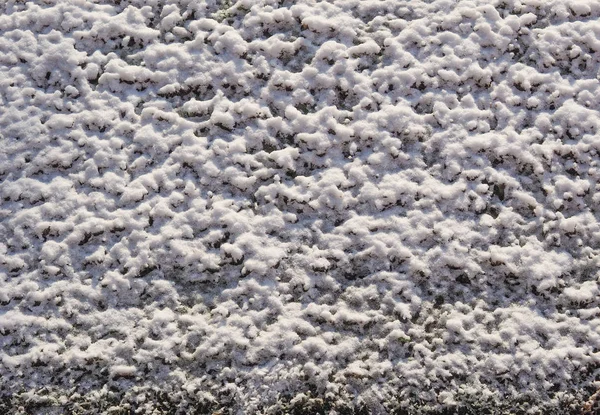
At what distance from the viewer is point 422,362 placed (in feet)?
5.18

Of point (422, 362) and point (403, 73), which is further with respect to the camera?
point (403, 73)

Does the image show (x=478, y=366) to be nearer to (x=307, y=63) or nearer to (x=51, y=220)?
(x=307, y=63)

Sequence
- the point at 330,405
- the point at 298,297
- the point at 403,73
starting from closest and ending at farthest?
the point at 330,405, the point at 298,297, the point at 403,73

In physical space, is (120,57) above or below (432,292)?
above

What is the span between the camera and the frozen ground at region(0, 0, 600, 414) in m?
1.57

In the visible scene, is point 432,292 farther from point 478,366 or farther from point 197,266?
point 197,266

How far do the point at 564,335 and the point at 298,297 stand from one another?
672 mm

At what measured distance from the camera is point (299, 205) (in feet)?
5.74

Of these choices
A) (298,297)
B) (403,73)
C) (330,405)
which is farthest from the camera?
(403,73)

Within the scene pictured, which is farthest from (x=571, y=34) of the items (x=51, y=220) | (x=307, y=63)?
(x=51, y=220)

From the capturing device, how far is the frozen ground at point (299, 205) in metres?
1.57

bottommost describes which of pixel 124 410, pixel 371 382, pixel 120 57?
pixel 124 410

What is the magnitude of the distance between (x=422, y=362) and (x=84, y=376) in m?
0.83

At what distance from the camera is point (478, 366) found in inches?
61.8
